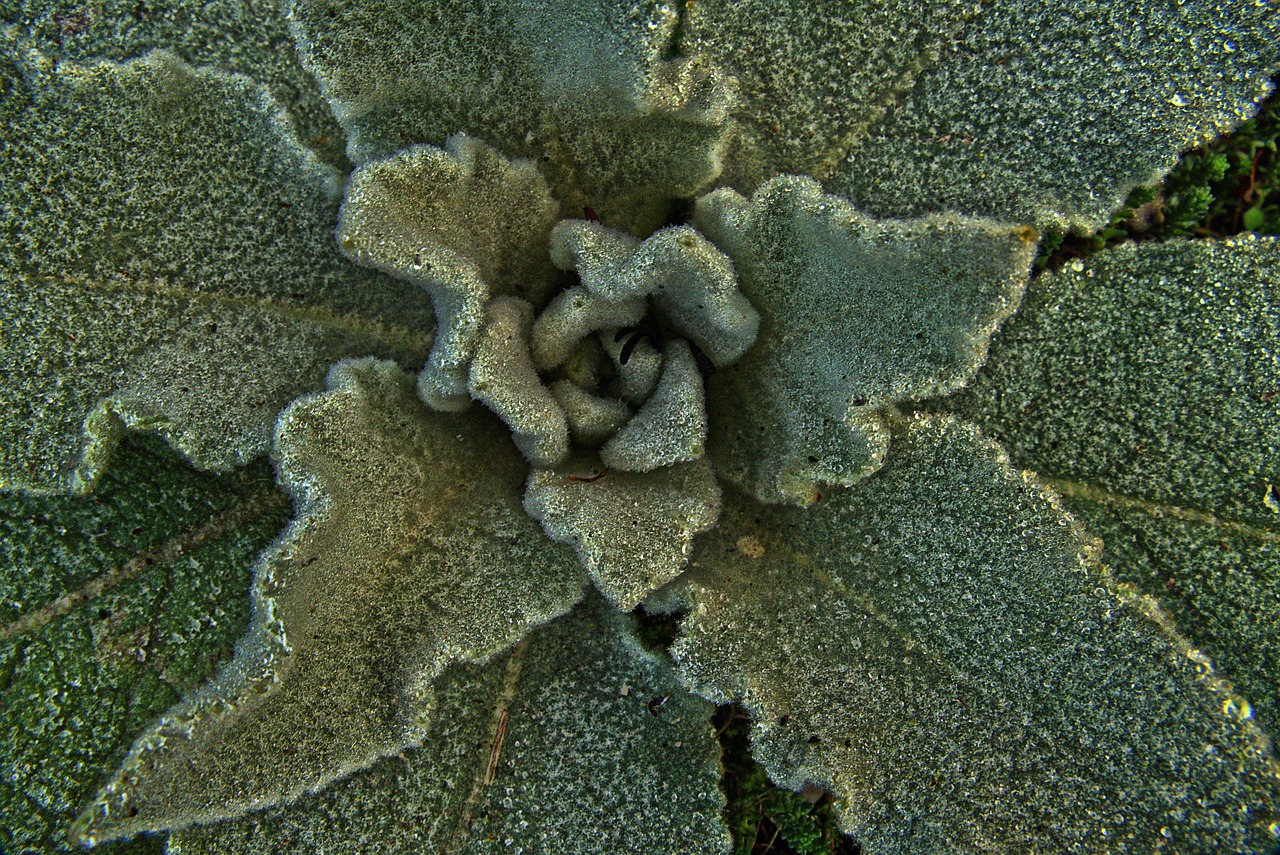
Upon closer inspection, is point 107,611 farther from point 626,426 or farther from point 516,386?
point 626,426

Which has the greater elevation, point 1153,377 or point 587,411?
point 1153,377

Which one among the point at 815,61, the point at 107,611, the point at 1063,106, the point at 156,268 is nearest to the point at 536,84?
the point at 815,61

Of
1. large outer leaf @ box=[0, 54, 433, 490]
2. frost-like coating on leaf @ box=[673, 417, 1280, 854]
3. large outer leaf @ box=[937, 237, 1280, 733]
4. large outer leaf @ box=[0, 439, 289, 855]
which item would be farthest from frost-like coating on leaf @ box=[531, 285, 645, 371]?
large outer leaf @ box=[937, 237, 1280, 733]

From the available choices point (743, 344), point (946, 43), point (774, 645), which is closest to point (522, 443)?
point (743, 344)

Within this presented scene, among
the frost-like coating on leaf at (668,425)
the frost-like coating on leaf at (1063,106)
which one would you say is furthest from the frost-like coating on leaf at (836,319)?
the frost-like coating on leaf at (1063,106)

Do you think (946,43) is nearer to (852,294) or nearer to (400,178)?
(852,294)

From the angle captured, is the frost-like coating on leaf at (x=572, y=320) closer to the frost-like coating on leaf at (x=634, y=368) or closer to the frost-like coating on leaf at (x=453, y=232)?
the frost-like coating on leaf at (x=634, y=368)

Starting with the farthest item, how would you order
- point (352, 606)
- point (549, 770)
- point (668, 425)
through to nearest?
point (549, 770)
point (668, 425)
point (352, 606)
